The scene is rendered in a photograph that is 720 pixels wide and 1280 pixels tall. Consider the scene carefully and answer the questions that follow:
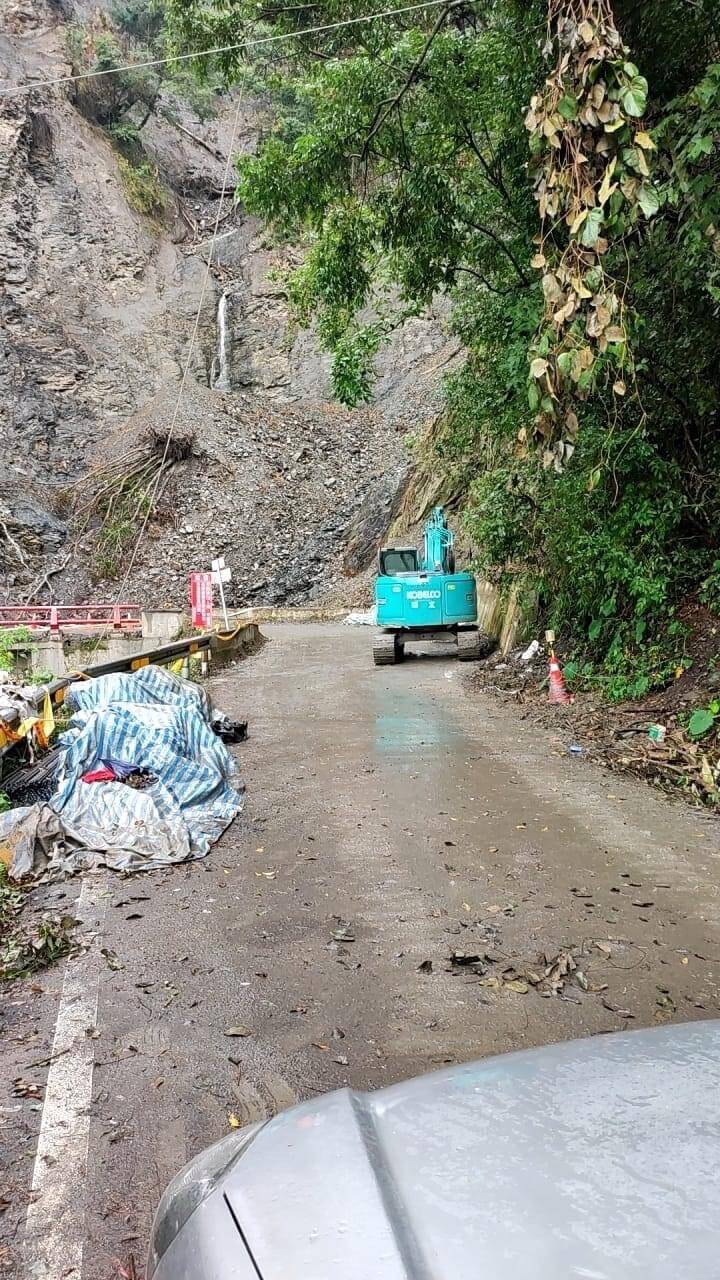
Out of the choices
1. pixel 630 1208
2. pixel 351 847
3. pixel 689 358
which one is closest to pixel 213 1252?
pixel 630 1208

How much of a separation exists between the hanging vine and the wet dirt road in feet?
8.12

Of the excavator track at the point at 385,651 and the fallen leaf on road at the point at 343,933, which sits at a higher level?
the excavator track at the point at 385,651

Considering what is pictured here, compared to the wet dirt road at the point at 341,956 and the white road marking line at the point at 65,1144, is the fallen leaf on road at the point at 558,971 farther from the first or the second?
the white road marking line at the point at 65,1144

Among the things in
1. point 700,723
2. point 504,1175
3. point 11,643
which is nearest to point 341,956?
point 504,1175

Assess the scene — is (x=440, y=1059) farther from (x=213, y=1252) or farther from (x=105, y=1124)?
(x=213, y=1252)

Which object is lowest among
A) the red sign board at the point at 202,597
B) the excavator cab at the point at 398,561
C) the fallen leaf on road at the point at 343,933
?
the fallen leaf on road at the point at 343,933

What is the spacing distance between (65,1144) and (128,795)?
316 centimetres

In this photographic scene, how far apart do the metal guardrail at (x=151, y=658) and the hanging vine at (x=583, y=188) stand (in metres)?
4.61

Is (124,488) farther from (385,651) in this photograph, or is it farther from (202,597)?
(385,651)

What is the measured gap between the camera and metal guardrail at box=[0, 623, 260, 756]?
7.57m

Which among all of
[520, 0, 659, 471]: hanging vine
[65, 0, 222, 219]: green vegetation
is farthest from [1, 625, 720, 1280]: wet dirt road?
[65, 0, 222, 219]: green vegetation

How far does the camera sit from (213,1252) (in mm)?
1211

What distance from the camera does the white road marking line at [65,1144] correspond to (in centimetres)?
211

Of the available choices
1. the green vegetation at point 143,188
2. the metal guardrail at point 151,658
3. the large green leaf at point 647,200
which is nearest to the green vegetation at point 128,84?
the green vegetation at point 143,188
